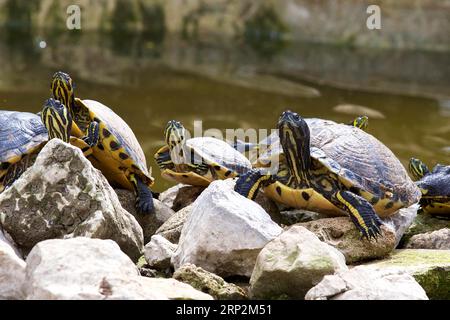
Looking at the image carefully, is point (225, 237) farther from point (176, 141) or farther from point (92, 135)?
point (176, 141)

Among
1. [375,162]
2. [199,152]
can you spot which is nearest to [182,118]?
[199,152]

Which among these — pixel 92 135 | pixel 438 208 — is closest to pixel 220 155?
pixel 92 135

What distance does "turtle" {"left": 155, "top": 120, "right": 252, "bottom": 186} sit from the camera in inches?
155

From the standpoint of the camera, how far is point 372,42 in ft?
38.6

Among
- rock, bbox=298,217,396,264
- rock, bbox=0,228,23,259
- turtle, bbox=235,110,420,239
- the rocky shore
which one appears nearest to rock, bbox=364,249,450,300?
the rocky shore

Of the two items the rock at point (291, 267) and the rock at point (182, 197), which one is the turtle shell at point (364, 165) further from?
the rock at point (291, 267)

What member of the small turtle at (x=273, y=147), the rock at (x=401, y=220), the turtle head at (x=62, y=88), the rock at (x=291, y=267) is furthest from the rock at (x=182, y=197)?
the rock at (x=291, y=267)

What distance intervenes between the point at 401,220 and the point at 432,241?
20 cm

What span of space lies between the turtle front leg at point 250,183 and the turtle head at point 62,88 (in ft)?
3.10

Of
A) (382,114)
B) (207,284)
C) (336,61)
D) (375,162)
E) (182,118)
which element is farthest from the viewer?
(336,61)

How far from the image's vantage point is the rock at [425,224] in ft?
12.4

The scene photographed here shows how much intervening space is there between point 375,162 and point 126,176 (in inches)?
47.3

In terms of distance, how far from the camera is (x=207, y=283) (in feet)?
8.65

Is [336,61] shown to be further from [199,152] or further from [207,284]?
[207,284]
